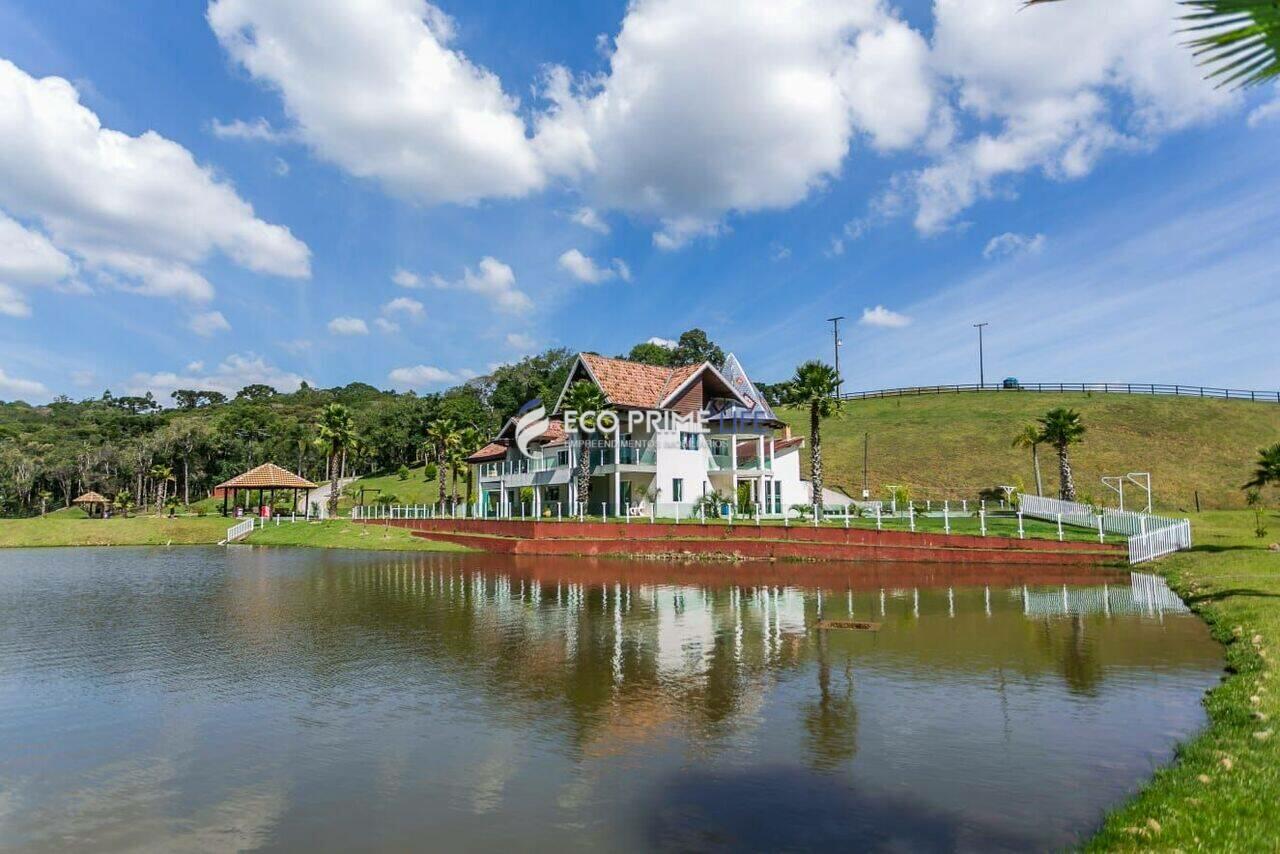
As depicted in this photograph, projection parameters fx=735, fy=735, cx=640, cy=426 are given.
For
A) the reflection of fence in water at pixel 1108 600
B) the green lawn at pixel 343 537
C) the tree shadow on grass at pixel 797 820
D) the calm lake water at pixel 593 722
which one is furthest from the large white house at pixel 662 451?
the tree shadow on grass at pixel 797 820

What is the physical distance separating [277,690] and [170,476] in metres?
87.5

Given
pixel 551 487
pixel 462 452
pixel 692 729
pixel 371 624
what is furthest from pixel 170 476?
pixel 692 729

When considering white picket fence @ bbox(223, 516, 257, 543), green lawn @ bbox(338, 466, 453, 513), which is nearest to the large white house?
white picket fence @ bbox(223, 516, 257, 543)

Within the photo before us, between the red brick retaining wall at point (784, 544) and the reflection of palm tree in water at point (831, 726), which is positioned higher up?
the red brick retaining wall at point (784, 544)

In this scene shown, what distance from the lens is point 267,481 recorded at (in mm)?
61375

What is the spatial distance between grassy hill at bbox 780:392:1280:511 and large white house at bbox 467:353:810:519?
15468mm

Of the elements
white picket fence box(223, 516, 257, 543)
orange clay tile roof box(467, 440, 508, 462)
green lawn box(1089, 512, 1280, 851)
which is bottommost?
green lawn box(1089, 512, 1280, 851)

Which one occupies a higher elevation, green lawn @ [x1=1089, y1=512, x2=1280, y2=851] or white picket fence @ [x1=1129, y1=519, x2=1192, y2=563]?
white picket fence @ [x1=1129, y1=519, x2=1192, y2=563]

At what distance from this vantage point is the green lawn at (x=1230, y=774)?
18.6ft

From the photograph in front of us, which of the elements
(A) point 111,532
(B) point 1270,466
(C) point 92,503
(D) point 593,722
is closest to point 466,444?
(A) point 111,532

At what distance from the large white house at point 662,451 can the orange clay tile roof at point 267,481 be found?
783 inches

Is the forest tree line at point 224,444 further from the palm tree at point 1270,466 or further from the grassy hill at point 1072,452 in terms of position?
the palm tree at point 1270,466

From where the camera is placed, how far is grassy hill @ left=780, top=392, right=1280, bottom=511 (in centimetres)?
5834

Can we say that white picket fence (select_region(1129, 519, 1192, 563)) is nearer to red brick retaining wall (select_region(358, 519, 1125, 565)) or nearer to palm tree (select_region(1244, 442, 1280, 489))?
red brick retaining wall (select_region(358, 519, 1125, 565))
